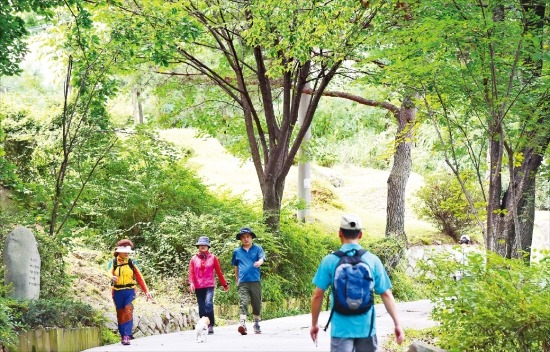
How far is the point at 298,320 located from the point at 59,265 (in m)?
5.16

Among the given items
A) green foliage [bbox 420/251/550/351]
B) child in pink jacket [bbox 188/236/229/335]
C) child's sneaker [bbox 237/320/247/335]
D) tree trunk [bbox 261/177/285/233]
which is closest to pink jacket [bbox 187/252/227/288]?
child in pink jacket [bbox 188/236/229/335]

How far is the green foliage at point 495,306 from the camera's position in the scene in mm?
8508

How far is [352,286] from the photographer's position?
5.89m

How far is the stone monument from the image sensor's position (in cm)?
1171

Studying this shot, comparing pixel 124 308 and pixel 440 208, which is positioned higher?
pixel 440 208

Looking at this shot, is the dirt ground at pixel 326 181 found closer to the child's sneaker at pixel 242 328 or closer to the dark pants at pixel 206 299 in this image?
the child's sneaker at pixel 242 328

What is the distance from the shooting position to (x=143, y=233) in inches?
757

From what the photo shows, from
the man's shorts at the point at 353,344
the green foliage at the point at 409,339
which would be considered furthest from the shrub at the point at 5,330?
the green foliage at the point at 409,339

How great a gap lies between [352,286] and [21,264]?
24.3 ft

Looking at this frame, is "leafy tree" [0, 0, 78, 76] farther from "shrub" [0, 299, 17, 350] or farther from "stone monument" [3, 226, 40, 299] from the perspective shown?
"shrub" [0, 299, 17, 350]

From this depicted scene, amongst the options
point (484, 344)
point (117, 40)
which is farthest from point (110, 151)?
point (484, 344)

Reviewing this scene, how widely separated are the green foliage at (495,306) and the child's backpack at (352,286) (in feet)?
9.89

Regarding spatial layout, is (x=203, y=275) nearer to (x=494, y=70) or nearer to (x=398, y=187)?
(x=494, y=70)

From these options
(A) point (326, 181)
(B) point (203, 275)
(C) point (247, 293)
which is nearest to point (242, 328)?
(C) point (247, 293)
